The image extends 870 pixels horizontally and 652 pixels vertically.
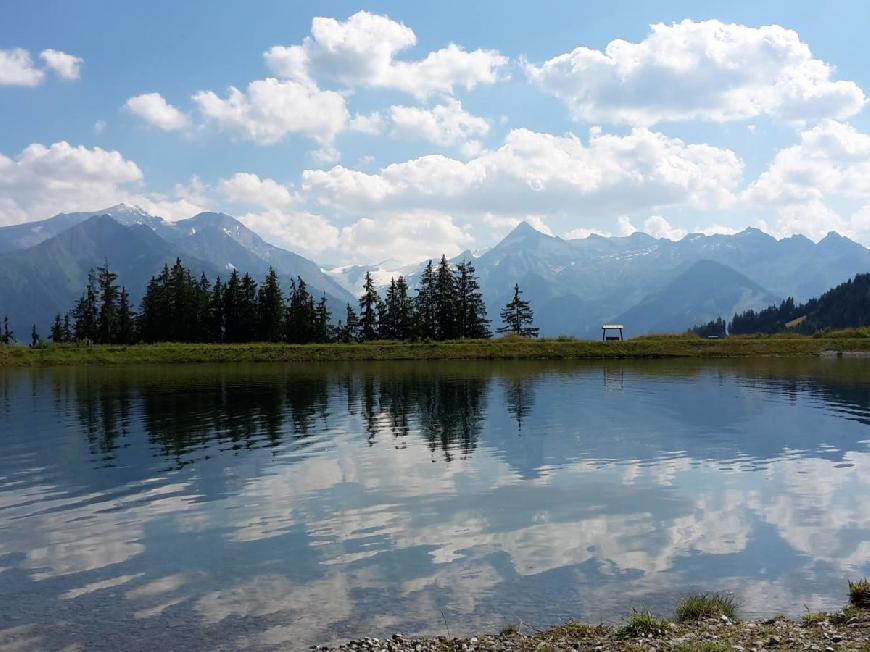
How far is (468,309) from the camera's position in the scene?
174375 millimetres

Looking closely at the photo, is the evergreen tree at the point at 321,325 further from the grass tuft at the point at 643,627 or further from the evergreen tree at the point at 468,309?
the grass tuft at the point at 643,627

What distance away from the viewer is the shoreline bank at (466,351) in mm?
135375

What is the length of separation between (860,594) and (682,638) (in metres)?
6.11

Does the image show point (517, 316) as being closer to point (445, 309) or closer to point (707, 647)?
point (445, 309)

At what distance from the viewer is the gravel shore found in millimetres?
14281

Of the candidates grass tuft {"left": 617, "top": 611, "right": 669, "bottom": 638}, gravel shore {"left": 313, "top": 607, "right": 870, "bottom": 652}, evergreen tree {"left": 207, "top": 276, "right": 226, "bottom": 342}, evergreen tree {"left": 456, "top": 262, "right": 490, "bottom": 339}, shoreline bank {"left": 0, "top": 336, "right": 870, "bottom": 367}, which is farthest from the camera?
evergreen tree {"left": 207, "top": 276, "right": 226, "bottom": 342}

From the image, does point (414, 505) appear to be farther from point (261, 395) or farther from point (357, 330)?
point (357, 330)

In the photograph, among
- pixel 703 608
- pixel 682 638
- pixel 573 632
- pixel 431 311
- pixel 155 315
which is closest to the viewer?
pixel 682 638

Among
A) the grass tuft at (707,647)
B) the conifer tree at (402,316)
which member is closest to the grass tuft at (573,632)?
the grass tuft at (707,647)

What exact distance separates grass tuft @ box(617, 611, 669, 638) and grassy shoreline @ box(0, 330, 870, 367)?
12086 cm

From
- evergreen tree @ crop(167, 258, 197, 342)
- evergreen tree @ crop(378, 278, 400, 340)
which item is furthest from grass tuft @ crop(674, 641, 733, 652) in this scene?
evergreen tree @ crop(167, 258, 197, 342)

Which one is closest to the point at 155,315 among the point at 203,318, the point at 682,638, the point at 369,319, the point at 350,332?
the point at 203,318

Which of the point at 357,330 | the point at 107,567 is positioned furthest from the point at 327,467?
the point at 357,330

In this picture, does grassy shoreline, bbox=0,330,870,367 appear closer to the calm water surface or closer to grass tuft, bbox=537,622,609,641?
the calm water surface
